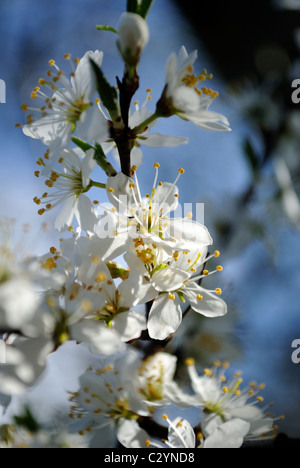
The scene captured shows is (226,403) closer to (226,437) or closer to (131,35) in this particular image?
(226,437)

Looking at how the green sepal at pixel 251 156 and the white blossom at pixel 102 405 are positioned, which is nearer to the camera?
the white blossom at pixel 102 405

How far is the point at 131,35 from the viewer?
651 mm

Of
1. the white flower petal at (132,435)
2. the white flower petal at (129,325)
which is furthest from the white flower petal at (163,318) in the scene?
the white flower petal at (132,435)

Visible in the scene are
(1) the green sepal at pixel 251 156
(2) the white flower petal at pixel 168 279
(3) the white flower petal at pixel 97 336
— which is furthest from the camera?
(1) the green sepal at pixel 251 156

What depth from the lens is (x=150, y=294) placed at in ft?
2.45

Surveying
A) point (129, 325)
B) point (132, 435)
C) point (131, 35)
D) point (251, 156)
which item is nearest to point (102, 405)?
point (132, 435)

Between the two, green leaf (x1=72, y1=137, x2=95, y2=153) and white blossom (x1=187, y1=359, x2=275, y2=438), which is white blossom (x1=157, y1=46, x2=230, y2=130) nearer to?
green leaf (x1=72, y1=137, x2=95, y2=153)

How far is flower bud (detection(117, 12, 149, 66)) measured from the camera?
0.65m

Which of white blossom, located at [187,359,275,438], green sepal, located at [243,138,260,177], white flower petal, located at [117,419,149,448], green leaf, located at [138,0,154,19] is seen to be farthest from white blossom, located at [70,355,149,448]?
green sepal, located at [243,138,260,177]

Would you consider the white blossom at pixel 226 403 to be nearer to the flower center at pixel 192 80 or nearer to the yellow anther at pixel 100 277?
the yellow anther at pixel 100 277

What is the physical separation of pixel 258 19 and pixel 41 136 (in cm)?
205

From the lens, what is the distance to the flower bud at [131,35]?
2.14 ft
